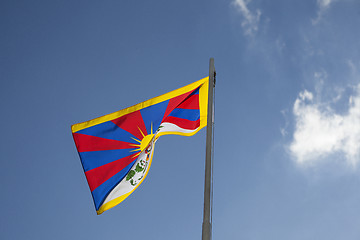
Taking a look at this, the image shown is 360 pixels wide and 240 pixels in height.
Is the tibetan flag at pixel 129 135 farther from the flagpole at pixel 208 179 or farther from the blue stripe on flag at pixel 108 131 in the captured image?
the flagpole at pixel 208 179

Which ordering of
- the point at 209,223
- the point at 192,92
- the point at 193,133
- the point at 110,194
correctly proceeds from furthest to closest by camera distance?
the point at 192,92, the point at 193,133, the point at 110,194, the point at 209,223

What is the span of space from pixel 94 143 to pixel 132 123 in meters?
1.32

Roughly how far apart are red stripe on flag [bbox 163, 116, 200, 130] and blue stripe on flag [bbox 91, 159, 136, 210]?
178cm

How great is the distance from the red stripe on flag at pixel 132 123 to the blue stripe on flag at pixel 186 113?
1026 mm

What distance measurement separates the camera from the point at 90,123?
11.2 metres

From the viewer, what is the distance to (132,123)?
1111cm

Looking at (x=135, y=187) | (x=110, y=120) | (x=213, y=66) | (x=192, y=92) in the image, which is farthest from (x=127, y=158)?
(x=213, y=66)

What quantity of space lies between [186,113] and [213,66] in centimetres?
181

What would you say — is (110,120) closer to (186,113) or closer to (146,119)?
(146,119)

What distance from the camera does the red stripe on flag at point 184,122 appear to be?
10828mm

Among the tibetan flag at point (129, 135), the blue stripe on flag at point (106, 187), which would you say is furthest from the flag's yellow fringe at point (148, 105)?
the blue stripe on flag at point (106, 187)

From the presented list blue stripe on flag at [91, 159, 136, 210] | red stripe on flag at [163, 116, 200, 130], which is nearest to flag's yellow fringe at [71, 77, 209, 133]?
red stripe on flag at [163, 116, 200, 130]

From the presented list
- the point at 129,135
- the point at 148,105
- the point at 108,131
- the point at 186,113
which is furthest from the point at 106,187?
the point at 186,113

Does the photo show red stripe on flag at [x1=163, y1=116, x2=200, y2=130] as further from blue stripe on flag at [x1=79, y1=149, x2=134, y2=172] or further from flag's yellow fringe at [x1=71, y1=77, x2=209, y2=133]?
blue stripe on flag at [x1=79, y1=149, x2=134, y2=172]
